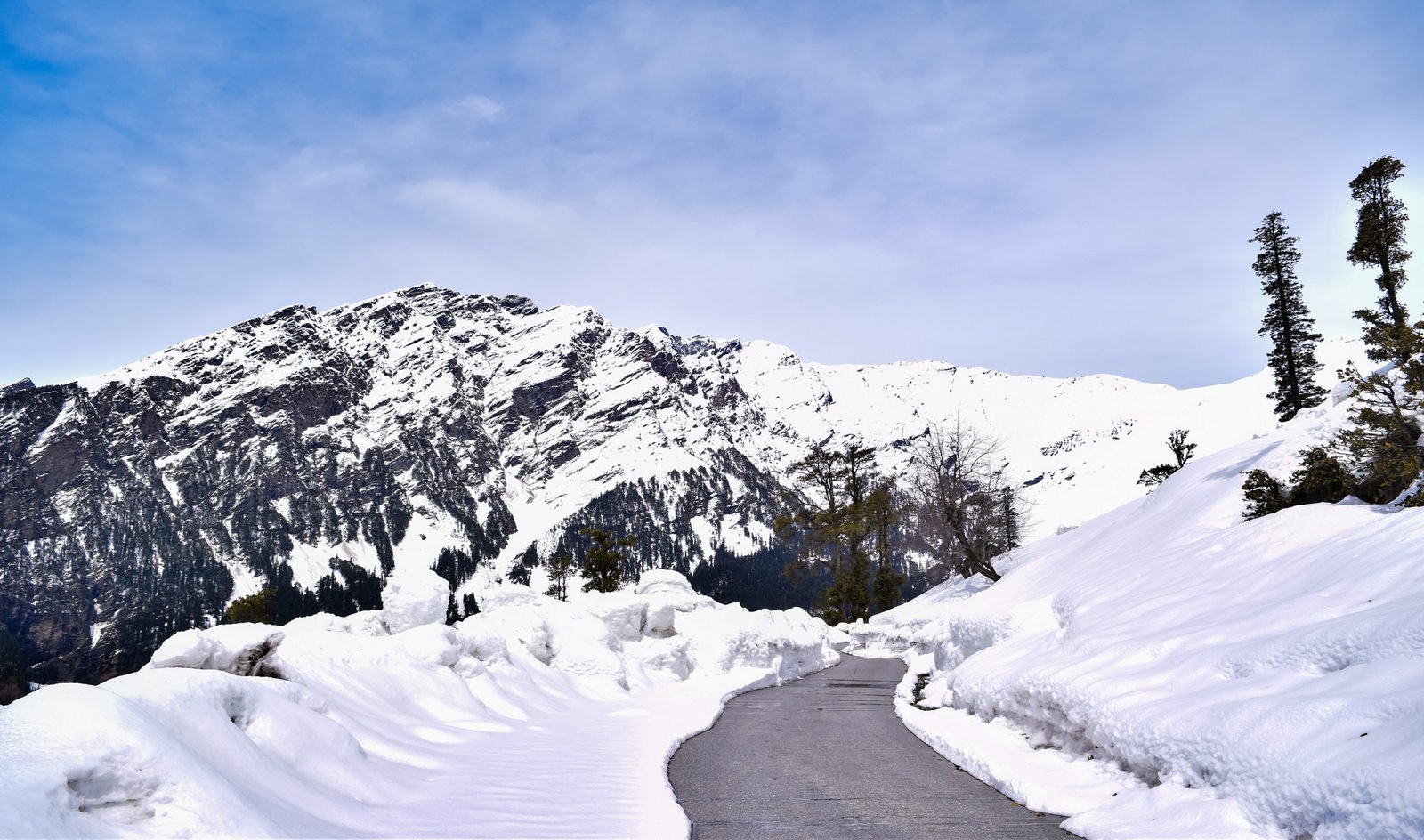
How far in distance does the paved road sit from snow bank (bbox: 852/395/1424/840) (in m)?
0.52

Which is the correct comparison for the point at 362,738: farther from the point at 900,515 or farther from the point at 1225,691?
the point at 900,515

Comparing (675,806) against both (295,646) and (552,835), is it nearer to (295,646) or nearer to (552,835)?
(552,835)

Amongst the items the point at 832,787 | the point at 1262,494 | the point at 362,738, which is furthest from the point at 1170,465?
the point at 362,738

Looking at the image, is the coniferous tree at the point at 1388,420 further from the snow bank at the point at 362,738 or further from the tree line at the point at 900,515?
the tree line at the point at 900,515

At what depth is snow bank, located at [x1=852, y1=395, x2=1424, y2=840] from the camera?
21.2 ft

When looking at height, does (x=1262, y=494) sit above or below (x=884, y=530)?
above

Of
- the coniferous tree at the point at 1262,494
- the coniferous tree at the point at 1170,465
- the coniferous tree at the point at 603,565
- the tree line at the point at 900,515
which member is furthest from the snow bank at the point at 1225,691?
the coniferous tree at the point at 603,565

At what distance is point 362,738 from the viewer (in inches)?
395

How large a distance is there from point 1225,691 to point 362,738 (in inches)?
379

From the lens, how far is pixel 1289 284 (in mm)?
47219

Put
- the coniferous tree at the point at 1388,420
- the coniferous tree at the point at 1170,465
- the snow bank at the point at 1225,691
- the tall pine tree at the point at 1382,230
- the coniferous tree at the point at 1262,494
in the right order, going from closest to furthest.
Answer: the snow bank at the point at 1225,691, the coniferous tree at the point at 1388,420, the coniferous tree at the point at 1262,494, the tall pine tree at the point at 1382,230, the coniferous tree at the point at 1170,465

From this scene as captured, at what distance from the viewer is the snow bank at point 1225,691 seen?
6.47 meters

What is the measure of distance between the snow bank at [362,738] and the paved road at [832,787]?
0.59 meters

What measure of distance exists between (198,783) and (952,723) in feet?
39.1
